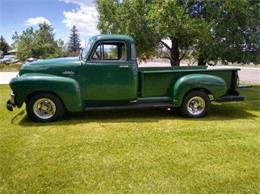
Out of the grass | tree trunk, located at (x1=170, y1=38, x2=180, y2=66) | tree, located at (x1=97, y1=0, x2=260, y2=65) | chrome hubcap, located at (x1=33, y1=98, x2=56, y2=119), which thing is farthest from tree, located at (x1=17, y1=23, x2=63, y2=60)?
the grass

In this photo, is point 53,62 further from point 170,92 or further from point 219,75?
point 219,75

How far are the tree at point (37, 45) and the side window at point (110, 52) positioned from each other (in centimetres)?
2783

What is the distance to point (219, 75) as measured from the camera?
25.0ft

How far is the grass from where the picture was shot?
402 cm

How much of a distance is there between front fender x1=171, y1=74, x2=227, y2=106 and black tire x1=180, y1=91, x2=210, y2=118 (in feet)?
0.47

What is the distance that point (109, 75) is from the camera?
6.95 metres

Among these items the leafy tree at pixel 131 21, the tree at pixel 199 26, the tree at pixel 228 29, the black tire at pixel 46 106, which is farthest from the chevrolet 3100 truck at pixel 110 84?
the leafy tree at pixel 131 21

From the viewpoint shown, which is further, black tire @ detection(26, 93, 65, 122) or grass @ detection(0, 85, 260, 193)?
black tire @ detection(26, 93, 65, 122)

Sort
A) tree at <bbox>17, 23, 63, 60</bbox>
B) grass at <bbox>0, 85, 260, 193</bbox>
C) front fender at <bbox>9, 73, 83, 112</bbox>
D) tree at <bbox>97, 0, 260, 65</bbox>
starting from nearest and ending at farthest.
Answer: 1. grass at <bbox>0, 85, 260, 193</bbox>
2. front fender at <bbox>9, 73, 83, 112</bbox>
3. tree at <bbox>97, 0, 260, 65</bbox>
4. tree at <bbox>17, 23, 63, 60</bbox>

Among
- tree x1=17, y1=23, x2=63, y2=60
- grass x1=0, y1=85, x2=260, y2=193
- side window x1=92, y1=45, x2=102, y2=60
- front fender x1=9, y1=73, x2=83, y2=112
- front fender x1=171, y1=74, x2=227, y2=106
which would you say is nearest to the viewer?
grass x1=0, y1=85, x2=260, y2=193

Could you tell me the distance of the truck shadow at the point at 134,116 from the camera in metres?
7.00

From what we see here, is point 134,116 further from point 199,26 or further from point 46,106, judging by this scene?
point 199,26

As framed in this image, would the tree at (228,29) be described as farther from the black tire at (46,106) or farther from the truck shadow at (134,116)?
the black tire at (46,106)

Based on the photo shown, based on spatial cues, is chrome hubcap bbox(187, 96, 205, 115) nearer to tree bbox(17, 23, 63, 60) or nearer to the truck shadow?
the truck shadow
